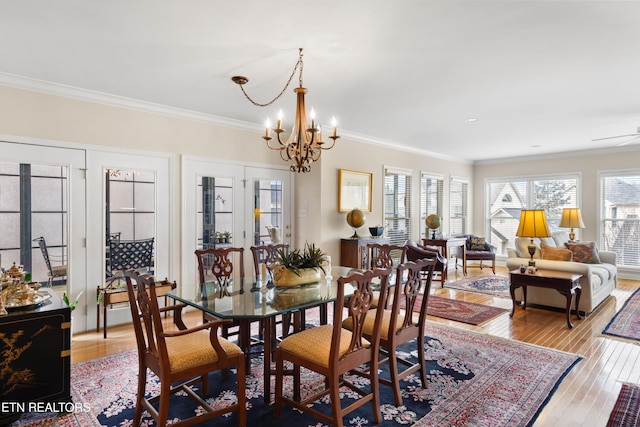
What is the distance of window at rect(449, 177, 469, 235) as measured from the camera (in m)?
8.33

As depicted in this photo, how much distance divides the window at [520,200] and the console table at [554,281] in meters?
3.69

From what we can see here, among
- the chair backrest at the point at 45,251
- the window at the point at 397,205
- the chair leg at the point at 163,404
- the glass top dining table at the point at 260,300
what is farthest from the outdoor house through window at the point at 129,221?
the window at the point at 397,205

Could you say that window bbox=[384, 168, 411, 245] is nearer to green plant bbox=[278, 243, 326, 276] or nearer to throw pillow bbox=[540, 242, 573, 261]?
throw pillow bbox=[540, 242, 573, 261]

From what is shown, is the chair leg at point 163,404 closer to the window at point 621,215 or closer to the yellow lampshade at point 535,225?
the yellow lampshade at point 535,225

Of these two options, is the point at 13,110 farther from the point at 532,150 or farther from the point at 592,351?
the point at 532,150

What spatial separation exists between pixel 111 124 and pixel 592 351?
209 inches

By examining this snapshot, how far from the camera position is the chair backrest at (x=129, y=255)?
402 centimetres

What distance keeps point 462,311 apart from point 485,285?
72.7 inches

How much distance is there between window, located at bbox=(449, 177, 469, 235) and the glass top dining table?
236 inches

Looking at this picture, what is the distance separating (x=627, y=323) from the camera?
4129 mm

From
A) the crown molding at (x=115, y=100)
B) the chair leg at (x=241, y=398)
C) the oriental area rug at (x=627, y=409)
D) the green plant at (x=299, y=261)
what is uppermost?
the crown molding at (x=115, y=100)

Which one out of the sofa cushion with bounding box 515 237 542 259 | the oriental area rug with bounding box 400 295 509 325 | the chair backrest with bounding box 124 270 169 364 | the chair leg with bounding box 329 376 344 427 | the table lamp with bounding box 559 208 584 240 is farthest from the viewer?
the table lamp with bounding box 559 208 584 240

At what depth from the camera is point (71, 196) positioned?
3.73m

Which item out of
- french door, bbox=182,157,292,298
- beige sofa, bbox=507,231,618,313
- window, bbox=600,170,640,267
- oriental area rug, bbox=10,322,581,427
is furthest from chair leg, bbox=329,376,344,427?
window, bbox=600,170,640,267
